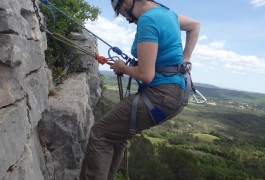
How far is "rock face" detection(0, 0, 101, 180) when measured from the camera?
4.18 m

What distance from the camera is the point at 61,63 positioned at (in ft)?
31.3

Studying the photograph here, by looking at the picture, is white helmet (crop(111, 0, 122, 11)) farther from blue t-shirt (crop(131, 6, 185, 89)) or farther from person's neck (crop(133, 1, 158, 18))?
blue t-shirt (crop(131, 6, 185, 89))

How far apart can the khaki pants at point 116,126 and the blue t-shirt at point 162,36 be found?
0.44 ft

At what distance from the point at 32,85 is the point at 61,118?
1238mm

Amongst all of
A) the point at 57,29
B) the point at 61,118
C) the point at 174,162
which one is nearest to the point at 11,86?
the point at 61,118

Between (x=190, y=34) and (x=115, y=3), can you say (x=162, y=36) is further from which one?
(x=190, y=34)

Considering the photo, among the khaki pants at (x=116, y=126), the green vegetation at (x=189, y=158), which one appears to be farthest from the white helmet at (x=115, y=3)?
the green vegetation at (x=189, y=158)

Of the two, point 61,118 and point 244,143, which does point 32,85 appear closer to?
point 61,118

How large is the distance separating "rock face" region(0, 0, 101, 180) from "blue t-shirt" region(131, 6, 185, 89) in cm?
157

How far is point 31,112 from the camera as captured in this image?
515 centimetres

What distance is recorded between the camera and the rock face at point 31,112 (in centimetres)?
418

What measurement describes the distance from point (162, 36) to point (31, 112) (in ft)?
7.27

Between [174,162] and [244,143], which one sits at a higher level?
[174,162]

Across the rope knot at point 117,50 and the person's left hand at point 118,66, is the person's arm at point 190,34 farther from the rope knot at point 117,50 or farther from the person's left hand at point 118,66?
the person's left hand at point 118,66
